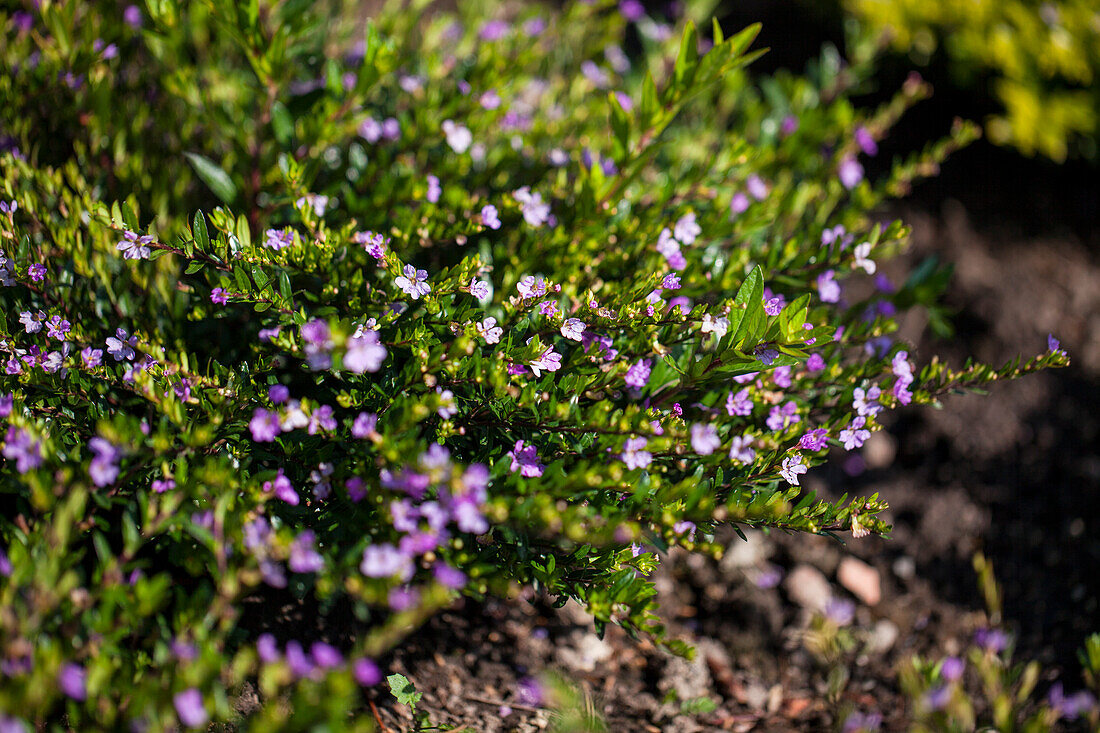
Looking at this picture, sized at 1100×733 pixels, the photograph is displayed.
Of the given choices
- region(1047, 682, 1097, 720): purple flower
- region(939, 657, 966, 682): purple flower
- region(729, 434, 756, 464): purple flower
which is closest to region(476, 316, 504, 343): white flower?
region(729, 434, 756, 464): purple flower

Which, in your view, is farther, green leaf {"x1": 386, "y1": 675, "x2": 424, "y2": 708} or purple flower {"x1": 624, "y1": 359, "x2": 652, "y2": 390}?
green leaf {"x1": 386, "y1": 675, "x2": 424, "y2": 708}

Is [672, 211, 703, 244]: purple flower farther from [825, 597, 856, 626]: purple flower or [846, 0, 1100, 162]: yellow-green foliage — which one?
[846, 0, 1100, 162]: yellow-green foliage

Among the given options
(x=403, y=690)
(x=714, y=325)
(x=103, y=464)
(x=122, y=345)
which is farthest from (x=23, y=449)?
(x=714, y=325)

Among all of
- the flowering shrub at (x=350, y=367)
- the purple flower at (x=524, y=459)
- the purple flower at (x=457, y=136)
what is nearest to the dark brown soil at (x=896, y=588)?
the flowering shrub at (x=350, y=367)

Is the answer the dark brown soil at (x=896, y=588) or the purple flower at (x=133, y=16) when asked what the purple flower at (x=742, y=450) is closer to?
the dark brown soil at (x=896, y=588)

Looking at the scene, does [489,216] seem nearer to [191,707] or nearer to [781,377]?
[781,377]

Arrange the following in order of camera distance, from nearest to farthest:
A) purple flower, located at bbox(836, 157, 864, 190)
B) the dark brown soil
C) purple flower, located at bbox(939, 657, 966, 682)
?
purple flower, located at bbox(939, 657, 966, 682) → the dark brown soil → purple flower, located at bbox(836, 157, 864, 190)

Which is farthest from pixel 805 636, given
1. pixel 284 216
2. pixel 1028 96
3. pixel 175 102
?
pixel 1028 96
